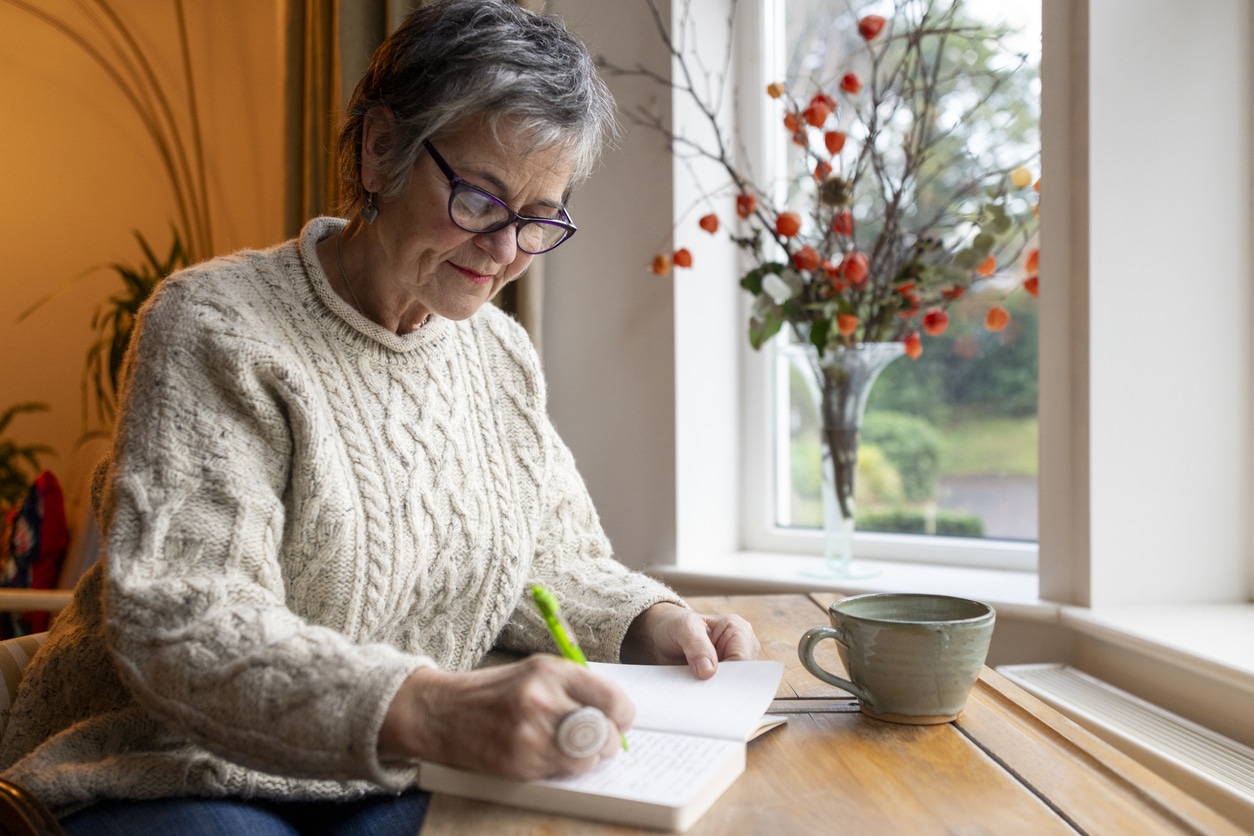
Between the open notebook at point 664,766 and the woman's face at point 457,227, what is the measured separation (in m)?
0.48

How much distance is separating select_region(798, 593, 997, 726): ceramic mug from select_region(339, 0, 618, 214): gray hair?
0.61 meters

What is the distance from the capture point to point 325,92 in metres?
2.22

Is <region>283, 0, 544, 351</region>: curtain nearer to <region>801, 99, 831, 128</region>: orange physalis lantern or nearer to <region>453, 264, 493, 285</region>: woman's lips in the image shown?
<region>801, 99, 831, 128</region>: orange physalis lantern

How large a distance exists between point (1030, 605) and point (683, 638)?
0.84 meters

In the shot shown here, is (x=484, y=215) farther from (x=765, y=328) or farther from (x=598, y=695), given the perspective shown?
(x=765, y=328)

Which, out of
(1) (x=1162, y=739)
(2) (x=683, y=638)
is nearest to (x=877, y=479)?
(1) (x=1162, y=739)

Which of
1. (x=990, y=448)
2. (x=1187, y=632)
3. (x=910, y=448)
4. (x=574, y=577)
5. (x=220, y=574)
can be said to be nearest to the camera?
(x=220, y=574)

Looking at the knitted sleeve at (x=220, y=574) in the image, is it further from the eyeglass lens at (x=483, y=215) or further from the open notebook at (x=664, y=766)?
the eyeglass lens at (x=483, y=215)

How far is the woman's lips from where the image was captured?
1.13 metres

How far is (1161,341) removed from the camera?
1.58m

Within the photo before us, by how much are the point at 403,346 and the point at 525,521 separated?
27cm

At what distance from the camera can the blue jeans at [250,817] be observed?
87 cm

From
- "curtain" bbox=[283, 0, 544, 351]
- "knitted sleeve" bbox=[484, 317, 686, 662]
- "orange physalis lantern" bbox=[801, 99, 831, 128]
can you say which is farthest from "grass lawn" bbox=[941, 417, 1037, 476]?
"knitted sleeve" bbox=[484, 317, 686, 662]

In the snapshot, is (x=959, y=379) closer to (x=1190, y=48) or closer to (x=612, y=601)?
(x=1190, y=48)
